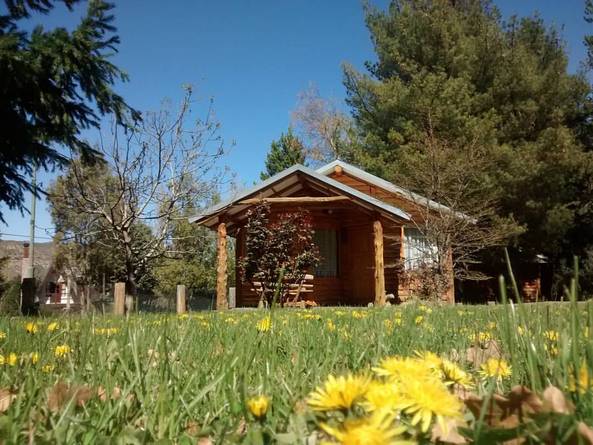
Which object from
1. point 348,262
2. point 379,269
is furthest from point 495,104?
point 379,269

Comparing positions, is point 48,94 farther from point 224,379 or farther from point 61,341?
point 224,379

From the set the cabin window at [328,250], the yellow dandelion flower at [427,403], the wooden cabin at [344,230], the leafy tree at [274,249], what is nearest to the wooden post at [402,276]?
the wooden cabin at [344,230]

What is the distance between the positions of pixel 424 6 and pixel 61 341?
26.5m

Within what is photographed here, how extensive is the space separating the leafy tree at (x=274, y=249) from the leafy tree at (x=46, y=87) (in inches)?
180

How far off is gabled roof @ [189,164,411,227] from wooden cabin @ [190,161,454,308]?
0.03m

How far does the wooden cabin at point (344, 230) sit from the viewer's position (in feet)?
48.7

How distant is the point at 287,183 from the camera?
1588 centimetres

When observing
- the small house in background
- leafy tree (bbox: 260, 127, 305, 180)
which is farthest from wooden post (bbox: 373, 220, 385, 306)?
the small house in background

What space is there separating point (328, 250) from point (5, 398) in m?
16.4

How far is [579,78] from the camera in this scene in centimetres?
Result: 2417

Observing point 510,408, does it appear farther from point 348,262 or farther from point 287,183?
point 348,262

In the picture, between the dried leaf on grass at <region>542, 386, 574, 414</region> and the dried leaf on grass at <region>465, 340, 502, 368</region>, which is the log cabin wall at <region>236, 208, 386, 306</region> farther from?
the dried leaf on grass at <region>542, 386, 574, 414</region>

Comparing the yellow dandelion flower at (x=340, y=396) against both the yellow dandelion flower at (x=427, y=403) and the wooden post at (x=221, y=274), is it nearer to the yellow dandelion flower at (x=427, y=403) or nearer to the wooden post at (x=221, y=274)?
the yellow dandelion flower at (x=427, y=403)

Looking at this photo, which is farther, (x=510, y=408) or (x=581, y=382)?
(x=581, y=382)
